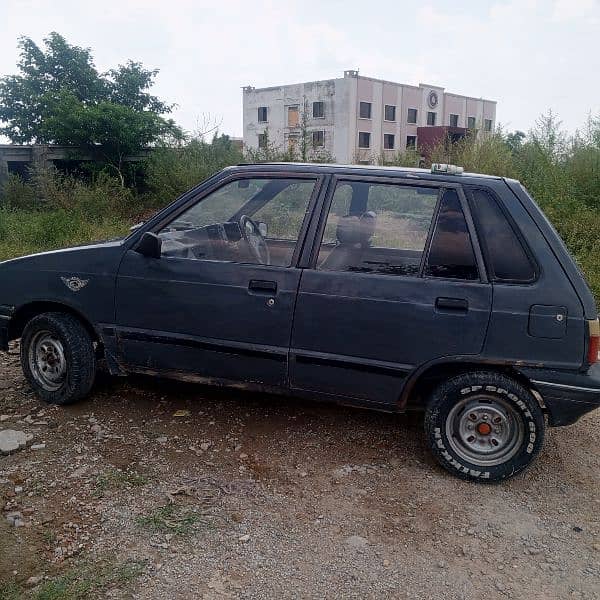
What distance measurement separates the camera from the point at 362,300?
3508 millimetres

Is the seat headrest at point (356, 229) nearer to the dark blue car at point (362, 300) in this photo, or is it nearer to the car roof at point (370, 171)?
the dark blue car at point (362, 300)

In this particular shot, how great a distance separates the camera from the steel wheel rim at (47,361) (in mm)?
4359

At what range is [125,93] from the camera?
87.8ft

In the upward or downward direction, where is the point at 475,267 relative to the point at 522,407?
upward

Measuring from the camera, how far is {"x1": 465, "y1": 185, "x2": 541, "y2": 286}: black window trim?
331 cm

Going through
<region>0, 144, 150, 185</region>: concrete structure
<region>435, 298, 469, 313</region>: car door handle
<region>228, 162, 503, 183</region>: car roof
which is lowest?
<region>435, 298, 469, 313</region>: car door handle

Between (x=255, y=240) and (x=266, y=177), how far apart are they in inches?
16.9

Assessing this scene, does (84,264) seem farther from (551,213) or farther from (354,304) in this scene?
(551,213)

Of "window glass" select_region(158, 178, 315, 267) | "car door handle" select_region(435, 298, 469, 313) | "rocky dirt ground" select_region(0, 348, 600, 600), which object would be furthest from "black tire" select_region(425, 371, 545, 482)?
"window glass" select_region(158, 178, 315, 267)

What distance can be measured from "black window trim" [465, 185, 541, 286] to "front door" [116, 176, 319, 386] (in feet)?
3.23

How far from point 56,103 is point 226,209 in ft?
75.7

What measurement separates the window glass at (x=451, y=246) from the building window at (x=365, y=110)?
145 ft

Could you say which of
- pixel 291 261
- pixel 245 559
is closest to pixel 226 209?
pixel 291 261

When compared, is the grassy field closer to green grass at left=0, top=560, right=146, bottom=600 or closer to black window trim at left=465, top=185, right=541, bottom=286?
black window trim at left=465, top=185, right=541, bottom=286
